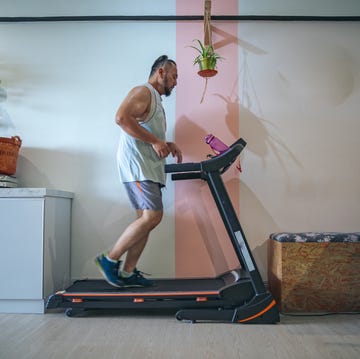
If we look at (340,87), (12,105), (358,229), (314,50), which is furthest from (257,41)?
(12,105)

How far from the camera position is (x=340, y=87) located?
279cm

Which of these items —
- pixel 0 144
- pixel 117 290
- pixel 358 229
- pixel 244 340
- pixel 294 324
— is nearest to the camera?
pixel 244 340

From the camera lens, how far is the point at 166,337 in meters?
1.79

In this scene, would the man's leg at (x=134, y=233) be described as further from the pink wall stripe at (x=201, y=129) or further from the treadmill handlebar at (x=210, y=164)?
the pink wall stripe at (x=201, y=129)

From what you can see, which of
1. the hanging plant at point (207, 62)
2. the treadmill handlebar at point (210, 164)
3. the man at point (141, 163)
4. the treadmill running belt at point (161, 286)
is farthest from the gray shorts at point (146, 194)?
the hanging plant at point (207, 62)

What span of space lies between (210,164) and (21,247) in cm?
135

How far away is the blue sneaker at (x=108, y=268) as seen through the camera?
2.12 m

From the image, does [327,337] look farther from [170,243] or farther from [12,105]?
[12,105]

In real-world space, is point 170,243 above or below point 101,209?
below

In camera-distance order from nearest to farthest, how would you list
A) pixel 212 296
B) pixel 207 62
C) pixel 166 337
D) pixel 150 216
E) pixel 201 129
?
pixel 166 337, pixel 212 296, pixel 150 216, pixel 207 62, pixel 201 129

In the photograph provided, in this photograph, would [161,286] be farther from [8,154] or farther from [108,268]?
[8,154]

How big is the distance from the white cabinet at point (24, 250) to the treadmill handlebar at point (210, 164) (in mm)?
906

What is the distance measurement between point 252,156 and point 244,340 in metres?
1.45

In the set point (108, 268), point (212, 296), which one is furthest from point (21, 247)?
point (212, 296)
